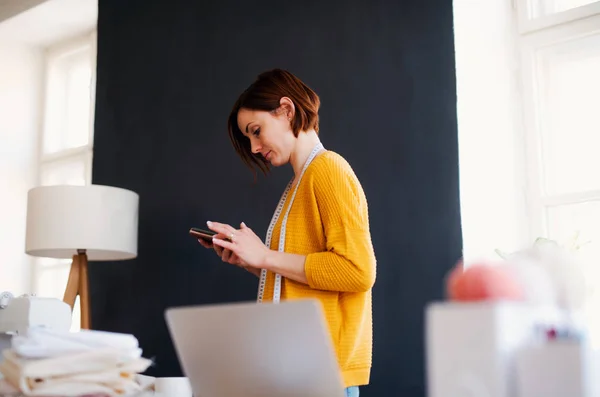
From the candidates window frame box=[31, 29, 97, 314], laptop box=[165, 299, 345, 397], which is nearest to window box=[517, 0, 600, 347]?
laptop box=[165, 299, 345, 397]

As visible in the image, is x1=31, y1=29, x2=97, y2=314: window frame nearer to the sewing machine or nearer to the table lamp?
the table lamp

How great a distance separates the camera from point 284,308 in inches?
35.9

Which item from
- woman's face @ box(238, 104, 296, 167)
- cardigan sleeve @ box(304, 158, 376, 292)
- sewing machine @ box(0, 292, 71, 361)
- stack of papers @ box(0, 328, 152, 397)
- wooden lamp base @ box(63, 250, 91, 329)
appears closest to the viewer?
stack of papers @ box(0, 328, 152, 397)

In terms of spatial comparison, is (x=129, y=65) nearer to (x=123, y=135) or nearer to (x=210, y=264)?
(x=123, y=135)

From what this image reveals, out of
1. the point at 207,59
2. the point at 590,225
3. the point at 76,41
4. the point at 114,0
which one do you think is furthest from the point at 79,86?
the point at 590,225

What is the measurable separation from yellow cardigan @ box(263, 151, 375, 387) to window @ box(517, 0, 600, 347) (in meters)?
1.12

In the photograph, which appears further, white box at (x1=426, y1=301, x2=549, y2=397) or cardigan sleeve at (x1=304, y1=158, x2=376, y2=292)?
cardigan sleeve at (x1=304, y1=158, x2=376, y2=292)

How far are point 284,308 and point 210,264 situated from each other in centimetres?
249

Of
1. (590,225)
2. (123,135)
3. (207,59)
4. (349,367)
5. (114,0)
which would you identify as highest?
(114,0)

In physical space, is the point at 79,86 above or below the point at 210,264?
above

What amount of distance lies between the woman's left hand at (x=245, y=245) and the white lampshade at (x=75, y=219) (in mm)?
1444

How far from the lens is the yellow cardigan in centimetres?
169

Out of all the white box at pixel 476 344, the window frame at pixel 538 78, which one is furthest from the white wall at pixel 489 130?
the white box at pixel 476 344

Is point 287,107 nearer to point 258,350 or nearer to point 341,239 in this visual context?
point 341,239
